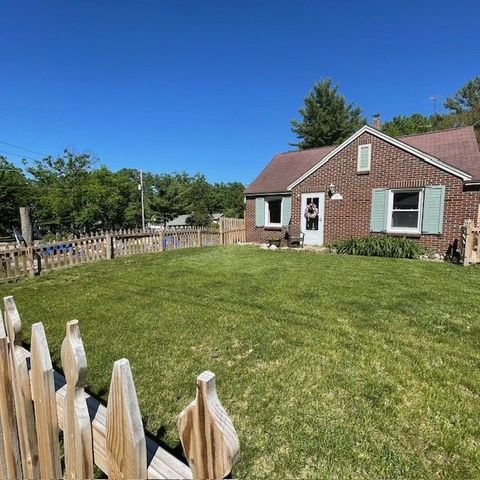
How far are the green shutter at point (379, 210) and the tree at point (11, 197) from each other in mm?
36983

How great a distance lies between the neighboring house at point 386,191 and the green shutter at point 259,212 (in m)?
0.06

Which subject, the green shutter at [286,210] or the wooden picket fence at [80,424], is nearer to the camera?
the wooden picket fence at [80,424]

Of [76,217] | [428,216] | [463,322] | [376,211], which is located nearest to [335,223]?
[376,211]

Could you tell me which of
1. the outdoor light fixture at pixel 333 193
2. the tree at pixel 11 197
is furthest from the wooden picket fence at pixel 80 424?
the tree at pixel 11 197

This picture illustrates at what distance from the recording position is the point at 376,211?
12.8 m

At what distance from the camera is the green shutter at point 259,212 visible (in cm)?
1669

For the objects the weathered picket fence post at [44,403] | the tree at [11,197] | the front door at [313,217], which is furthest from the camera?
the tree at [11,197]

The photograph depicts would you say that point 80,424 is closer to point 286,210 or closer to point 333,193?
point 333,193

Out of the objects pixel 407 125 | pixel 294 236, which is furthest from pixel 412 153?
pixel 407 125

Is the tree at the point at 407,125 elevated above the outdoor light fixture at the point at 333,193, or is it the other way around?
the tree at the point at 407,125

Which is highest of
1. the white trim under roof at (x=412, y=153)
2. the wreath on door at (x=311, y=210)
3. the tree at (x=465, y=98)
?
the tree at (x=465, y=98)

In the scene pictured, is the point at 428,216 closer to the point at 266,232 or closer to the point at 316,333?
the point at 266,232

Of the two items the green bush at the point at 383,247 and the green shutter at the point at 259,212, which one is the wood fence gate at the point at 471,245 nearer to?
the green bush at the point at 383,247

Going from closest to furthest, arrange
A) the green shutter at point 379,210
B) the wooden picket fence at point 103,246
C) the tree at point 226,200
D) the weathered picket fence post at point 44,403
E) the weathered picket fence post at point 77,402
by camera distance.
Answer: the weathered picket fence post at point 77,402 → the weathered picket fence post at point 44,403 → the wooden picket fence at point 103,246 → the green shutter at point 379,210 → the tree at point 226,200
